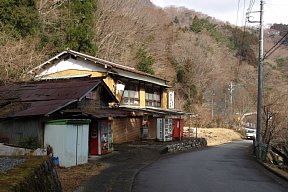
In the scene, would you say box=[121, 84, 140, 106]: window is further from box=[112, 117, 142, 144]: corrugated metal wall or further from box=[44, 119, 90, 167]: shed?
box=[44, 119, 90, 167]: shed

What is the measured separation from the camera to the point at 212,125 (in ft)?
182

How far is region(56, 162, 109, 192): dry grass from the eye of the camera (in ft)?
35.3

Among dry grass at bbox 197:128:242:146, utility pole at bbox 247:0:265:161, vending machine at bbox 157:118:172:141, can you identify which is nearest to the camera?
utility pole at bbox 247:0:265:161

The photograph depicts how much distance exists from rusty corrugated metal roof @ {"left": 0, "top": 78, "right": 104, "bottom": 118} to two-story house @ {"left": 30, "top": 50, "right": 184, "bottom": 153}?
5888mm

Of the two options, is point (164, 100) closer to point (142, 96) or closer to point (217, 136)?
point (142, 96)

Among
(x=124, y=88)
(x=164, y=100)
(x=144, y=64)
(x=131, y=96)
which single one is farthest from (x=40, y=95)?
(x=144, y=64)

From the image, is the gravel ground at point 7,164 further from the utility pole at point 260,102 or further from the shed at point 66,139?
the utility pole at point 260,102

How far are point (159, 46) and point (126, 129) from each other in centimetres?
3120

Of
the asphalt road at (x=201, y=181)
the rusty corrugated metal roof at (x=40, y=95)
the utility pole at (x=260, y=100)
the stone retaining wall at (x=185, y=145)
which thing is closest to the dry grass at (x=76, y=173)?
the asphalt road at (x=201, y=181)

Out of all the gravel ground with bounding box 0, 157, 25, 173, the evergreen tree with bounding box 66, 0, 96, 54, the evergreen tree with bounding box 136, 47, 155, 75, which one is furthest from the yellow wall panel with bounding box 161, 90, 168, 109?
the gravel ground with bounding box 0, 157, 25, 173

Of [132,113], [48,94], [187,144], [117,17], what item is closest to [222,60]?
[117,17]

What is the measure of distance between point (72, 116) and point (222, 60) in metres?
56.3

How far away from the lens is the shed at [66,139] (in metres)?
13.8

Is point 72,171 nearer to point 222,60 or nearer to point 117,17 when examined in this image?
point 117,17
